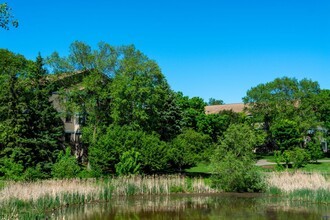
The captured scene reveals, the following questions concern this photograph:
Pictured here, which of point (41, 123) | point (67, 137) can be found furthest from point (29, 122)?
point (67, 137)

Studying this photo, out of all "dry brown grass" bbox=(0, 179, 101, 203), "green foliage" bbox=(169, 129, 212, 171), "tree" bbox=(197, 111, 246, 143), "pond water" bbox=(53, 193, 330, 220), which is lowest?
"pond water" bbox=(53, 193, 330, 220)

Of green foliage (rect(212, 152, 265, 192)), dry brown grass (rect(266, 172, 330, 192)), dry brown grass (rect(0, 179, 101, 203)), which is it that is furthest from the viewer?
green foliage (rect(212, 152, 265, 192))

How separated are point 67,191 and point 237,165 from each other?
1199 centimetres

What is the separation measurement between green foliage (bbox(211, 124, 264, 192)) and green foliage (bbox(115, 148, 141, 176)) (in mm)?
6017

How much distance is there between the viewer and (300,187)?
A: 1027 inches

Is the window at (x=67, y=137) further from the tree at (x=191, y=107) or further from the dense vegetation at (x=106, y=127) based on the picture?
the tree at (x=191, y=107)

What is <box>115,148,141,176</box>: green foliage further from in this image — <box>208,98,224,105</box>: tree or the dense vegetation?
<box>208,98,224,105</box>: tree

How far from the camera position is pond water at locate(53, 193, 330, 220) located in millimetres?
20250

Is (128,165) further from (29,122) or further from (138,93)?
(29,122)

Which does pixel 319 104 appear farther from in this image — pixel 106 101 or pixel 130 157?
pixel 130 157

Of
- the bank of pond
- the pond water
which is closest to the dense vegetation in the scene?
the bank of pond

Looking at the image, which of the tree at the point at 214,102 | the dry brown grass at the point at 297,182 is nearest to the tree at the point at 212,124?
the dry brown grass at the point at 297,182

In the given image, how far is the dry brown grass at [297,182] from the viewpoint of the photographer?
26062mm

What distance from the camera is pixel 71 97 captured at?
1618 inches
